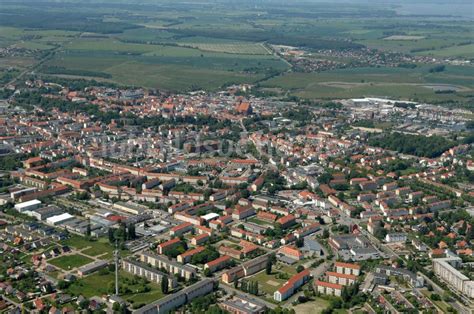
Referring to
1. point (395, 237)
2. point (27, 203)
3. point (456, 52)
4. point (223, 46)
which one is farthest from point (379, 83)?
point (27, 203)

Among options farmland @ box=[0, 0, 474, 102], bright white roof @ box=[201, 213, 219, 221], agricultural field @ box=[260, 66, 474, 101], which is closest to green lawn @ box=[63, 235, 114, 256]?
bright white roof @ box=[201, 213, 219, 221]

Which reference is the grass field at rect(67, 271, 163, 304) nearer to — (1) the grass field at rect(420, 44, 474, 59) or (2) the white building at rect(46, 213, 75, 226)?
(2) the white building at rect(46, 213, 75, 226)

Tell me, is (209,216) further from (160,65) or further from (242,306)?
(160,65)

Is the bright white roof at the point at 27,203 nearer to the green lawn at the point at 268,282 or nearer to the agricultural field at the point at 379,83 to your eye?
A: the green lawn at the point at 268,282

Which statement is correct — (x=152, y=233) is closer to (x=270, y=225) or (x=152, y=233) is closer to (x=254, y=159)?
(x=270, y=225)

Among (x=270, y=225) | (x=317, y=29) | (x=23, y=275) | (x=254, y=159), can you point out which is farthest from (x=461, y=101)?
(x=317, y=29)
